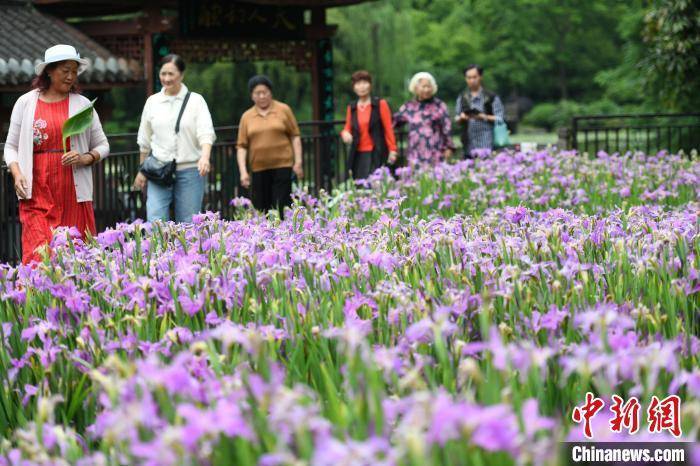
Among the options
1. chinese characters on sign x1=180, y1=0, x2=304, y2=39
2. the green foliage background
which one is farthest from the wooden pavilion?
the green foliage background

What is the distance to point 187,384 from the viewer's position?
7.52ft

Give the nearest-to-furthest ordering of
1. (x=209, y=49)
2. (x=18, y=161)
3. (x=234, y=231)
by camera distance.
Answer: (x=234, y=231) → (x=18, y=161) → (x=209, y=49)

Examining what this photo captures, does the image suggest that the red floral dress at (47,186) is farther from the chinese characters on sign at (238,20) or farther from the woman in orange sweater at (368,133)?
the chinese characters on sign at (238,20)

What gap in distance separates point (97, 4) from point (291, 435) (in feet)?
43.5

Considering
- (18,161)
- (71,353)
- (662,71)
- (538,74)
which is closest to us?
(71,353)

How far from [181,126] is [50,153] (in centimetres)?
118

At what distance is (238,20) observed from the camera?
14.4 metres

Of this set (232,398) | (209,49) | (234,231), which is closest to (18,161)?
(234,231)

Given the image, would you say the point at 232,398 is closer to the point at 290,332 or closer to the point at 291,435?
the point at 291,435

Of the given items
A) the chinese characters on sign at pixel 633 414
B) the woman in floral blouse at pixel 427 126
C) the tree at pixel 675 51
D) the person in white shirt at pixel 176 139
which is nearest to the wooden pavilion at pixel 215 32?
the woman in floral blouse at pixel 427 126

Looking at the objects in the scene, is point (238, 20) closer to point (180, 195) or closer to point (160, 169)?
point (180, 195)

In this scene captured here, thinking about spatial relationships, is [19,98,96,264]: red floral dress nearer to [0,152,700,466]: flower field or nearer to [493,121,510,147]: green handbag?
[0,152,700,466]: flower field

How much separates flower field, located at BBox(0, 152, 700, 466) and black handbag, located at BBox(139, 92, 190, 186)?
1.94 m

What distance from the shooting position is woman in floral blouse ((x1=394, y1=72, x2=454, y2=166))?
10.2 meters
